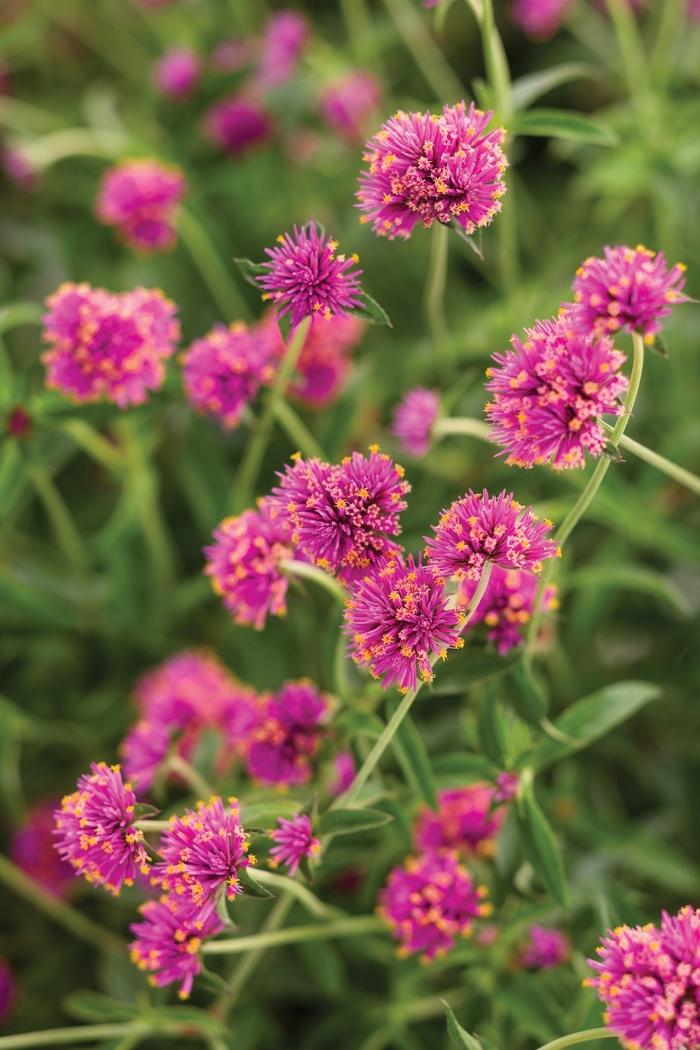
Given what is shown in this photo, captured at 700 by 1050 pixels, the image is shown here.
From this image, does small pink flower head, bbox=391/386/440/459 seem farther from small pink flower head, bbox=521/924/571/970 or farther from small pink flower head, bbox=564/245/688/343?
small pink flower head, bbox=521/924/571/970

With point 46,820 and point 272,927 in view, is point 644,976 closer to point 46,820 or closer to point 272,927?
point 272,927

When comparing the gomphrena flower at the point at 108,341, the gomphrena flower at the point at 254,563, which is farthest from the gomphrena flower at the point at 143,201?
the gomphrena flower at the point at 254,563

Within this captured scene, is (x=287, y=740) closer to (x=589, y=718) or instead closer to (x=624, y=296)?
(x=589, y=718)

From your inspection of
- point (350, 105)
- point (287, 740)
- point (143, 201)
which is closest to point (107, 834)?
point (287, 740)

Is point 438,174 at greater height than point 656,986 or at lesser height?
greater

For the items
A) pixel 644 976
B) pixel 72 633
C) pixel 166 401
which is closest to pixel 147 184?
pixel 166 401

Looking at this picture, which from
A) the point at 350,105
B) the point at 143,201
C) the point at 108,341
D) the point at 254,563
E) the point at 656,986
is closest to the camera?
the point at 656,986

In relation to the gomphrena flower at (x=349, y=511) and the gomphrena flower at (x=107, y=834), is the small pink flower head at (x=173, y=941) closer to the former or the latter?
the gomphrena flower at (x=107, y=834)

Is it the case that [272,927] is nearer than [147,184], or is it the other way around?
[272,927]
